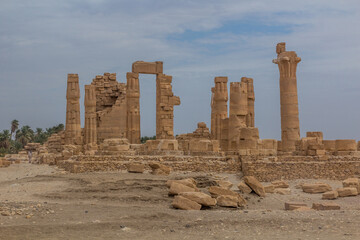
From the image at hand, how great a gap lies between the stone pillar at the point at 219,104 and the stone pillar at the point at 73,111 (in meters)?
9.31

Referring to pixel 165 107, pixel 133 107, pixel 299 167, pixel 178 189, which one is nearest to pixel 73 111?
pixel 133 107

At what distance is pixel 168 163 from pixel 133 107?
38.8 ft

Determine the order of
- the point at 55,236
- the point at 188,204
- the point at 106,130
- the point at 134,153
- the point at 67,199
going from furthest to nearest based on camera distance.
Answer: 1. the point at 106,130
2. the point at 134,153
3. the point at 67,199
4. the point at 188,204
5. the point at 55,236

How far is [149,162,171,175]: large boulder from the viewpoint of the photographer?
20.5 meters

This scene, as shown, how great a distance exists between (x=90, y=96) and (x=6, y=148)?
3145 cm

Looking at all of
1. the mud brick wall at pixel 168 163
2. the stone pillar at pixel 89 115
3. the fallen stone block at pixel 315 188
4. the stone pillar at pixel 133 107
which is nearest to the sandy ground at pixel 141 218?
the fallen stone block at pixel 315 188

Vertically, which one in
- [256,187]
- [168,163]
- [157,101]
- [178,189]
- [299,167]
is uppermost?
[157,101]

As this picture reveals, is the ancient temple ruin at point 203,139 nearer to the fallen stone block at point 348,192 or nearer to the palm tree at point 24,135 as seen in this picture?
the fallen stone block at point 348,192

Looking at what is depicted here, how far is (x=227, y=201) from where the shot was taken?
1381 centimetres

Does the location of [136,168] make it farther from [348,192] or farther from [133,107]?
[133,107]

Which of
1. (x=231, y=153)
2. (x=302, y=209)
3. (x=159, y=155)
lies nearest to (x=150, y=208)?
(x=302, y=209)

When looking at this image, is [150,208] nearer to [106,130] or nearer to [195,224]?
[195,224]

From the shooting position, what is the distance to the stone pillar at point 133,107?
33625 millimetres

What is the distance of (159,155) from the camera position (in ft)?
79.3
